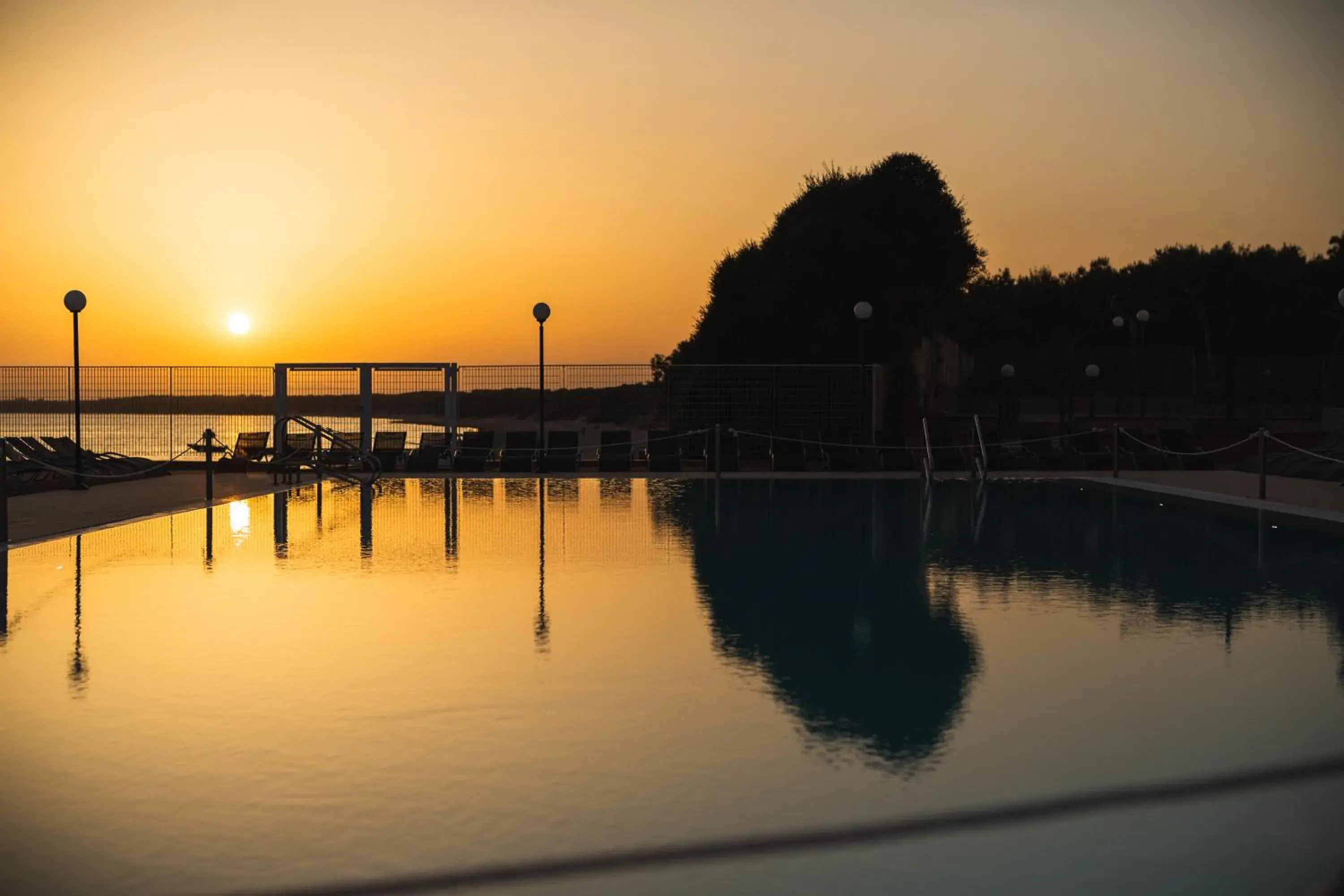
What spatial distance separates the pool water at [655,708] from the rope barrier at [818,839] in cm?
8

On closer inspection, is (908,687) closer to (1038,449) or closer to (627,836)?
(627,836)

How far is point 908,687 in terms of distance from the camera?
746cm

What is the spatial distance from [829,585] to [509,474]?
622 inches

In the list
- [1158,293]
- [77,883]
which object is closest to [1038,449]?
[77,883]

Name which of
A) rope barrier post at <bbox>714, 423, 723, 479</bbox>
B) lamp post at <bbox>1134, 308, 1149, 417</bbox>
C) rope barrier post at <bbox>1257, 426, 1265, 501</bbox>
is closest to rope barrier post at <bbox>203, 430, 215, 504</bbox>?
rope barrier post at <bbox>714, 423, 723, 479</bbox>

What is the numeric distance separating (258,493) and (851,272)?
2117cm

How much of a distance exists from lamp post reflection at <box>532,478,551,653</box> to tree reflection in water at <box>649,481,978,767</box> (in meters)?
1.14

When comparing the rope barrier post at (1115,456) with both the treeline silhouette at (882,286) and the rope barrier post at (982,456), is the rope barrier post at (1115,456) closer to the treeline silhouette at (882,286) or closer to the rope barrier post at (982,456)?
the rope barrier post at (982,456)

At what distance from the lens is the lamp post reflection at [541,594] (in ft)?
28.6

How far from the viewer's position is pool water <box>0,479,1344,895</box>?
477 centimetres

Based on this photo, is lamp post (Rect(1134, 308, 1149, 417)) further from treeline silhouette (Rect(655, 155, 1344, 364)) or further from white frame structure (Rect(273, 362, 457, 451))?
white frame structure (Rect(273, 362, 457, 451))

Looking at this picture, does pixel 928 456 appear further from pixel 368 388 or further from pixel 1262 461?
pixel 368 388

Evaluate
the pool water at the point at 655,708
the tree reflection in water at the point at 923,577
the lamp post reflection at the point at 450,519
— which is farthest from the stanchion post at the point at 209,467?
the tree reflection in water at the point at 923,577

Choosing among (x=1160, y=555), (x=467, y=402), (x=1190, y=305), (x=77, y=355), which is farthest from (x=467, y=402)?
(x=1190, y=305)
